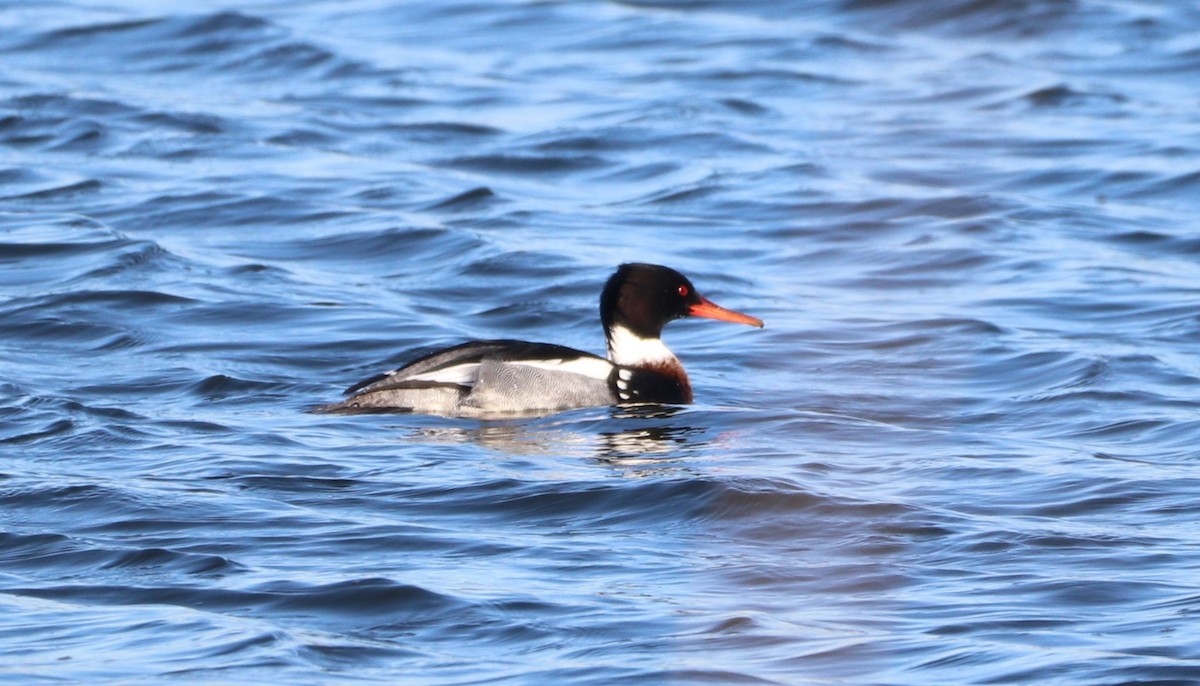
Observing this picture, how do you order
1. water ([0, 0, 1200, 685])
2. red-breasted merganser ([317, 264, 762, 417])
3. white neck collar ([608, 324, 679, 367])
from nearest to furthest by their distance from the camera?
water ([0, 0, 1200, 685]), red-breasted merganser ([317, 264, 762, 417]), white neck collar ([608, 324, 679, 367])

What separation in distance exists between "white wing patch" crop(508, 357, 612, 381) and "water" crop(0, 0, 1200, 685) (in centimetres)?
22

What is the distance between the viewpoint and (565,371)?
11141 mm

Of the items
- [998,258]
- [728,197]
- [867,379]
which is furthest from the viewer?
[728,197]

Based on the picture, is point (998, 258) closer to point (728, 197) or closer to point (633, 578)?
point (728, 197)

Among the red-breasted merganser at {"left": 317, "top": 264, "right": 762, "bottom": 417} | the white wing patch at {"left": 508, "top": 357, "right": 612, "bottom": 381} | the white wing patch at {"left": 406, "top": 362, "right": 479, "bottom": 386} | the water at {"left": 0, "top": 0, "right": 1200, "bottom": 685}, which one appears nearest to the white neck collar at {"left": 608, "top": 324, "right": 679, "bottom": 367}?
the red-breasted merganser at {"left": 317, "top": 264, "right": 762, "bottom": 417}

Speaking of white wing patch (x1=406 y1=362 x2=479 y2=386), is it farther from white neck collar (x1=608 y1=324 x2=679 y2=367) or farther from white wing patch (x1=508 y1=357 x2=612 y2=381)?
white neck collar (x1=608 y1=324 x2=679 y2=367)

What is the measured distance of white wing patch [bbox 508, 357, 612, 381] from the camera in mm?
10984

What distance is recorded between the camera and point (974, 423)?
34.5 feet

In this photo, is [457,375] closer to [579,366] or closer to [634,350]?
[579,366]

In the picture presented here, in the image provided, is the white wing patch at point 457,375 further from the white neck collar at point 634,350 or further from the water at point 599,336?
the white neck collar at point 634,350

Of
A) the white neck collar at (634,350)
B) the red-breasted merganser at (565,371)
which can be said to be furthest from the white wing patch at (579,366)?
the white neck collar at (634,350)

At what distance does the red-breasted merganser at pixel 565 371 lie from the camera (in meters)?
10.9

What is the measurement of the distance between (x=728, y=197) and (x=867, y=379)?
5.19 metres

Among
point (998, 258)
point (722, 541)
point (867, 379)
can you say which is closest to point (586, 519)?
point (722, 541)
